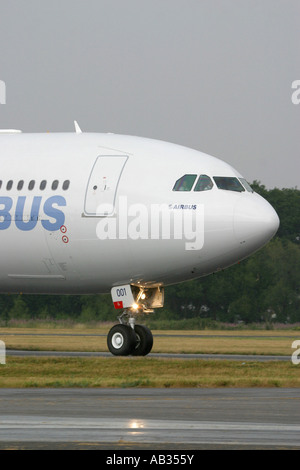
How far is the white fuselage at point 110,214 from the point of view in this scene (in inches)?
1257

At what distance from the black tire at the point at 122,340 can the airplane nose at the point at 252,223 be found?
4446mm

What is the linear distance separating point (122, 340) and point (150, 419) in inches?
637

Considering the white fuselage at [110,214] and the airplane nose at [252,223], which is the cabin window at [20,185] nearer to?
the white fuselage at [110,214]

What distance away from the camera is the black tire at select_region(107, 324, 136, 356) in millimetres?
33156

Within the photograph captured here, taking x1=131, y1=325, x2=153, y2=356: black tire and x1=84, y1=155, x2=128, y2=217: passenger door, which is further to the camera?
x1=131, y1=325, x2=153, y2=356: black tire

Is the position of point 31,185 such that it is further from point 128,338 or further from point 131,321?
point 128,338

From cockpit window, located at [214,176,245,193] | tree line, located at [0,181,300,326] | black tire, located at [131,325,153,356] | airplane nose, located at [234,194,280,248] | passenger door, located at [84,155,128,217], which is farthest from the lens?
tree line, located at [0,181,300,326]

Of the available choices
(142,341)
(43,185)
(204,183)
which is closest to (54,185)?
(43,185)

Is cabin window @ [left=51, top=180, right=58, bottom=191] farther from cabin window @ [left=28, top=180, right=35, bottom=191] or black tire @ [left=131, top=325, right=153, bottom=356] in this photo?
black tire @ [left=131, top=325, right=153, bottom=356]

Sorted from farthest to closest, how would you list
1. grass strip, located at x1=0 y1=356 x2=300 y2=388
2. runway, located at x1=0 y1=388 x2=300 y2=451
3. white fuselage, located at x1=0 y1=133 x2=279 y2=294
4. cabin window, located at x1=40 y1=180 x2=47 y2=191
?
cabin window, located at x1=40 y1=180 x2=47 y2=191 < white fuselage, located at x1=0 y1=133 x2=279 y2=294 < grass strip, located at x1=0 y1=356 x2=300 y2=388 < runway, located at x1=0 y1=388 x2=300 y2=451

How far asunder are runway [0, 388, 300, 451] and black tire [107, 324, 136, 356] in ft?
33.0

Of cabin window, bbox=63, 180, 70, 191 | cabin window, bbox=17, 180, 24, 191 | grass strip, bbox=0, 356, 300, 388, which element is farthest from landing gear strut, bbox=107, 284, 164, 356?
cabin window, bbox=17, 180, 24, 191

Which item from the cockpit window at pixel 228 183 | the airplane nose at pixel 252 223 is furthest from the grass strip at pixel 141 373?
the cockpit window at pixel 228 183
